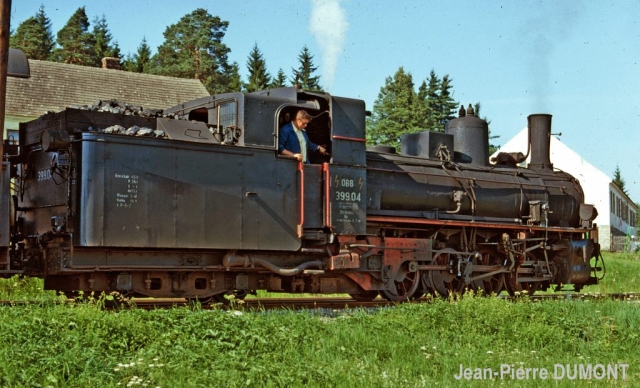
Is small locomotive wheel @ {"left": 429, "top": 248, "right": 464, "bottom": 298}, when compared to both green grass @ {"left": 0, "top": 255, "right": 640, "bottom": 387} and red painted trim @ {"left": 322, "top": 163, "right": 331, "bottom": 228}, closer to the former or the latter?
red painted trim @ {"left": 322, "top": 163, "right": 331, "bottom": 228}

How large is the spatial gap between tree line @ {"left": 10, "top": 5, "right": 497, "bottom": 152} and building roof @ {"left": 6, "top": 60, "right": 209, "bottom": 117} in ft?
58.1

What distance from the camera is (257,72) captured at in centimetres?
6147

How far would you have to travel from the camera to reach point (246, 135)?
40.2 feet

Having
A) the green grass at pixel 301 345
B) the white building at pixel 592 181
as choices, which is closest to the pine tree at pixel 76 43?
the white building at pixel 592 181

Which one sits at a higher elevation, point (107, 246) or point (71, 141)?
point (71, 141)

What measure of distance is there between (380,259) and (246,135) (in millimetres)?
3772

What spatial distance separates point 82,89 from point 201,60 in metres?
24.0

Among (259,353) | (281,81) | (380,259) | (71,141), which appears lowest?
(259,353)

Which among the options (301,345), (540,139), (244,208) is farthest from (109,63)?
(301,345)

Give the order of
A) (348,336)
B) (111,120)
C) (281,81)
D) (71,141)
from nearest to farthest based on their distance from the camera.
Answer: (348,336), (71,141), (111,120), (281,81)

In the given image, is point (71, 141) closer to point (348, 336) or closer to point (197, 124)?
point (197, 124)

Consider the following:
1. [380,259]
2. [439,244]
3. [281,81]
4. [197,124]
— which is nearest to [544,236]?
[439,244]

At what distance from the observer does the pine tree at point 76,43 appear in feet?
199

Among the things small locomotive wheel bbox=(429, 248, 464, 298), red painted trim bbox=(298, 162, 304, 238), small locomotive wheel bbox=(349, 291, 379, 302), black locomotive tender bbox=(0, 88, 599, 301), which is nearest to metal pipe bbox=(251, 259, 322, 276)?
black locomotive tender bbox=(0, 88, 599, 301)
